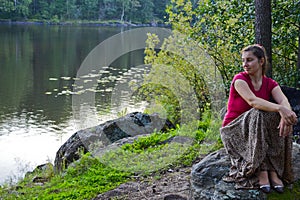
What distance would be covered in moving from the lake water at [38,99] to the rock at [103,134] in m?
2.09

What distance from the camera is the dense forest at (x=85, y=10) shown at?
61.7 metres

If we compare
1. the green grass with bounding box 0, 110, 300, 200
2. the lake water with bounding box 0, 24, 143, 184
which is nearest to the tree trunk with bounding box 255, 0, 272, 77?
the green grass with bounding box 0, 110, 300, 200

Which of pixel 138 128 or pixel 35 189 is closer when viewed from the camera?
pixel 35 189

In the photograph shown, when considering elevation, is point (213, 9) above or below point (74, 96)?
above

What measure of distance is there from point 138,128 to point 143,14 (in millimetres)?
67090

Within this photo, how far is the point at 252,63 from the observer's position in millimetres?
3676

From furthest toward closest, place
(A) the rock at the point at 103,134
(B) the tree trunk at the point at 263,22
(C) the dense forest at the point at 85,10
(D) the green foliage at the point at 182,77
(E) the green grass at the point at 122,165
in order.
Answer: (C) the dense forest at the point at 85,10 < (D) the green foliage at the point at 182,77 < (A) the rock at the point at 103,134 < (B) the tree trunk at the point at 263,22 < (E) the green grass at the point at 122,165

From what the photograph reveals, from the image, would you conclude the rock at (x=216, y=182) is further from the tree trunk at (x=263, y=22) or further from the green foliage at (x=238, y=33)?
the green foliage at (x=238, y=33)

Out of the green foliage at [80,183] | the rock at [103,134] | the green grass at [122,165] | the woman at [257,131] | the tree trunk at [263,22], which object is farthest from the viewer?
the rock at [103,134]

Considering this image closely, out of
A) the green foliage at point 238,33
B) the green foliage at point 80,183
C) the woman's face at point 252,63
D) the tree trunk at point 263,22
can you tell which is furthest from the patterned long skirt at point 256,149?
the green foliage at point 238,33

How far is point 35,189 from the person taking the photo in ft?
20.9

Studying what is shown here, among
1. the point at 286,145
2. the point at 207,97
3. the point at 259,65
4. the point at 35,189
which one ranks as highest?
the point at 259,65

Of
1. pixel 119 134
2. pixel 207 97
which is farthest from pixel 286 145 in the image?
pixel 207 97

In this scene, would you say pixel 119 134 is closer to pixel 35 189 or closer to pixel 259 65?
pixel 35 189
